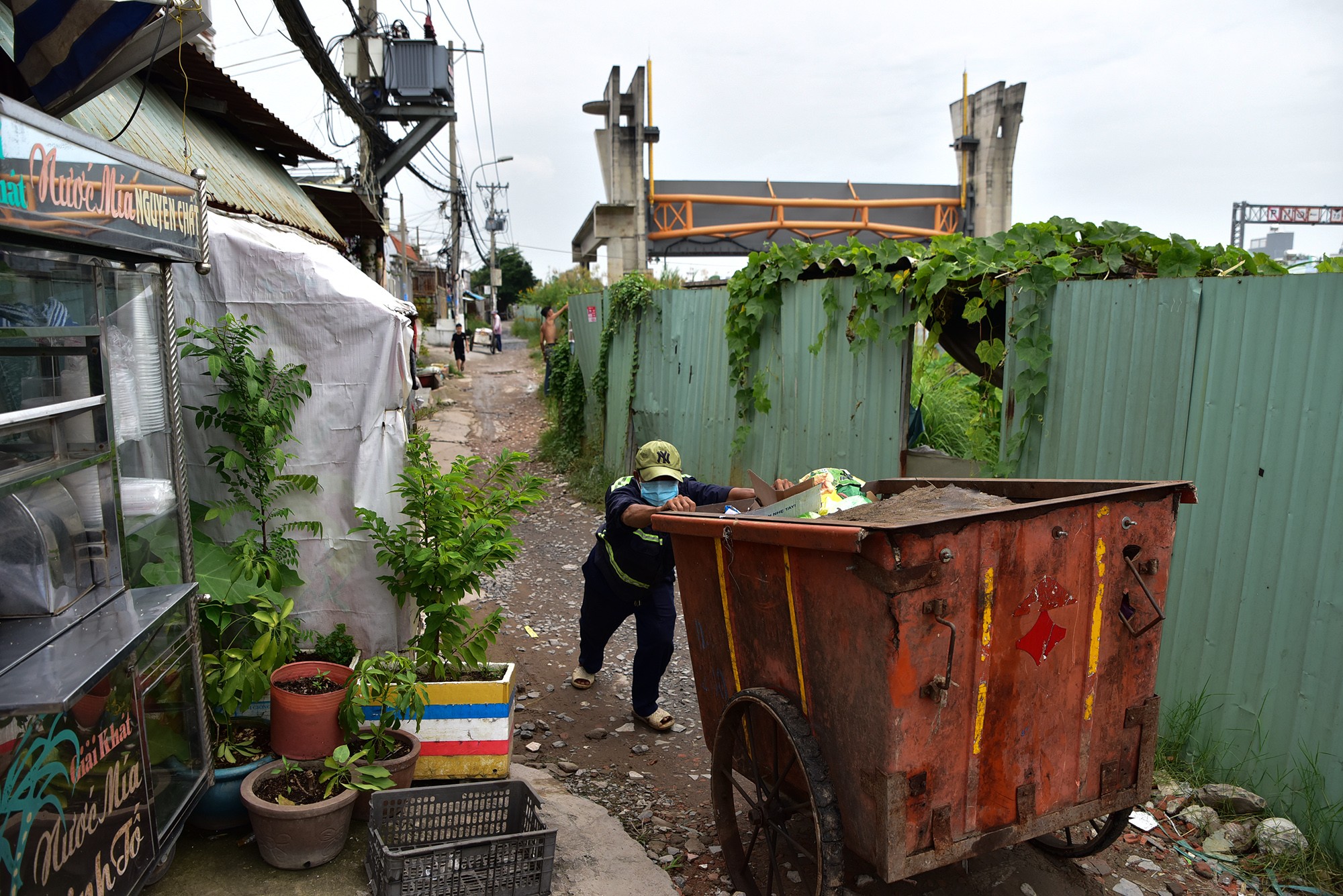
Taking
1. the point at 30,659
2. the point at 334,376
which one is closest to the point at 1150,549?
the point at 30,659

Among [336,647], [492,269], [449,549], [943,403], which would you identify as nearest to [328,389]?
Result: [449,549]

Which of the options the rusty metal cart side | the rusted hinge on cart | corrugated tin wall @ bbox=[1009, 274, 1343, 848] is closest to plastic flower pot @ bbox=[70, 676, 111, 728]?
the rusty metal cart side

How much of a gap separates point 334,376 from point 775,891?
10.3 ft

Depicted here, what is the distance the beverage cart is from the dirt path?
5.88 feet

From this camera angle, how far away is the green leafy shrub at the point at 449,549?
3.76 m

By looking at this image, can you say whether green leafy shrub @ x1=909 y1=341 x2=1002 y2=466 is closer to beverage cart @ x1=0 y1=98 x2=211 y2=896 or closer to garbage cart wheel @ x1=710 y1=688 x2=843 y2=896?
garbage cart wheel @ x1=710 y1=688 x2=843 y2=896

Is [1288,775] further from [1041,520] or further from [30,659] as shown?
[30,659]

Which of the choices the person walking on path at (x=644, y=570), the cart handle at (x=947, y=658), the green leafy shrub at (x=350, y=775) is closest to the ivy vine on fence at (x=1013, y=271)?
the person walking on path at (x=644, y=570)

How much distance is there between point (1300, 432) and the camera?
3393mm

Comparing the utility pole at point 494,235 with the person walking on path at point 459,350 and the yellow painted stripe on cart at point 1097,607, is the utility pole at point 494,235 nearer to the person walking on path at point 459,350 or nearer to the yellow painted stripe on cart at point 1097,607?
the person walking on path at point 459,350

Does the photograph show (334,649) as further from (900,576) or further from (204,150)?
(204,150)

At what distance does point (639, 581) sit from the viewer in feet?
14.7

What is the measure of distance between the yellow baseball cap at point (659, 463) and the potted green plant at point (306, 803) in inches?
70.1

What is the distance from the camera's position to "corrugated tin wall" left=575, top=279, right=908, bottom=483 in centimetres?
590
